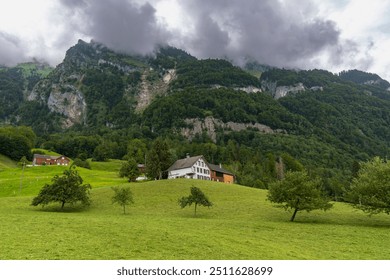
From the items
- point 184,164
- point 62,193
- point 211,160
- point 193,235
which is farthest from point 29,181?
point 211,160

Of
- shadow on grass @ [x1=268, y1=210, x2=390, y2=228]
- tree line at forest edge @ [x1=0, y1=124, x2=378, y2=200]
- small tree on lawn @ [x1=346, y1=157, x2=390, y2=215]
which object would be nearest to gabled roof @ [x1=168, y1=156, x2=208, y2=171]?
tree line at forest edge @ [x1=0, y1=124, x2=378, y2=200]

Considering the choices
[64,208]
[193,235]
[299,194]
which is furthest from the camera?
[64,208]

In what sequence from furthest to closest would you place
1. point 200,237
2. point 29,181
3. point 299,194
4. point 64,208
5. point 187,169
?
point 187,169 → point 29,181 → point 64,208 → point 299,194 → point 200,237

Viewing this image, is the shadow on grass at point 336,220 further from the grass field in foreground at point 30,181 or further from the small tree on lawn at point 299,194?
the grass field in foreground at point 30,181

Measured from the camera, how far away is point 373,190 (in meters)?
47.0

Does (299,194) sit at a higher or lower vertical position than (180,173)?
lower

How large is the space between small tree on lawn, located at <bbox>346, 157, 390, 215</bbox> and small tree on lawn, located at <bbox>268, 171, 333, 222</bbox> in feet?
15.9

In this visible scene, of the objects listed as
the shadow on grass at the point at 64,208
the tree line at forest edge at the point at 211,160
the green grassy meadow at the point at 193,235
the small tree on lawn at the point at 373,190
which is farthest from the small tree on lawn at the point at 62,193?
the small tree on lawn at the point at 373,190

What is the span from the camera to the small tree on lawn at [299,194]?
4928cm

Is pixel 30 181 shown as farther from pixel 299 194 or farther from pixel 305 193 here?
pixel 305 193

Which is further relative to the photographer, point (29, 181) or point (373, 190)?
point (29, 181)

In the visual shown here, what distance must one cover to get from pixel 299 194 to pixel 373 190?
33.6ft

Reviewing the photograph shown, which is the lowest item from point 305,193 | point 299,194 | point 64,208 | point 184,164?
point 64,208
